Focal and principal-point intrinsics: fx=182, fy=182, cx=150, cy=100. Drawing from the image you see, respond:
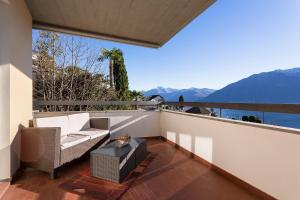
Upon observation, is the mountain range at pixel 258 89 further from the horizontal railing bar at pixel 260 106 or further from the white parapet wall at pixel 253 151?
the horizontal railing bar at pixel 260 106

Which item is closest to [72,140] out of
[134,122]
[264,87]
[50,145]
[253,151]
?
[50,145]

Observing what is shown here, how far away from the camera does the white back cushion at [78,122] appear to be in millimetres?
3287

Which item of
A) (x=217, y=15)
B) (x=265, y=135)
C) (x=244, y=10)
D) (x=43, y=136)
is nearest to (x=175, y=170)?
(x=265, y=135)

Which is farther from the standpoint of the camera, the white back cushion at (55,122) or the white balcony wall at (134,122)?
the white balcony wall at (134,122)

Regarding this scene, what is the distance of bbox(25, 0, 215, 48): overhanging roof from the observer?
2609 millimetres

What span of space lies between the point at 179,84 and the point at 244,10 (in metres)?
11.5

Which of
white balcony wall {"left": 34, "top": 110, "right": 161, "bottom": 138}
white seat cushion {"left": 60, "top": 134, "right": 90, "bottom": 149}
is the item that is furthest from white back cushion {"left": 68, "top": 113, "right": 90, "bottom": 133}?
white balcony wall {"left": 34, "top": 110, "right": 161, "bottom": 138}

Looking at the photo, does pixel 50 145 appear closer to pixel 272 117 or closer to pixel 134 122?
pixel 134 122

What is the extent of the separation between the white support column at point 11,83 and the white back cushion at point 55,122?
0.22 meters

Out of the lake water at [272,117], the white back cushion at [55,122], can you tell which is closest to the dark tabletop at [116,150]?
the white back cushion at [55,122]

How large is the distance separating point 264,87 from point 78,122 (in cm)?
3977

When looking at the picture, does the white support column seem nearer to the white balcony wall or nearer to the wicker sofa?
the wicker sofa

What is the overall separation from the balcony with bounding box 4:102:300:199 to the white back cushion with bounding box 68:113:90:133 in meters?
0.69

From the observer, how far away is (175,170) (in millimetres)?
2689
